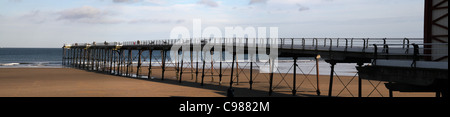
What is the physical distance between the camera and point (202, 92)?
3002cm

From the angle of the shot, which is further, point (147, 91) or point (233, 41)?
point (233, 41)

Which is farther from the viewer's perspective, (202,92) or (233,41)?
(233,41)
